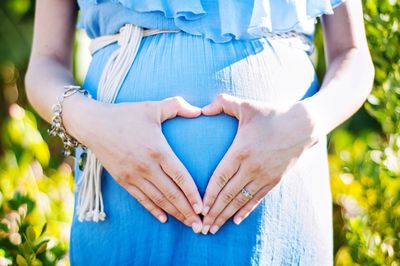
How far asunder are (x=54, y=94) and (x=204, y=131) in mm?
364

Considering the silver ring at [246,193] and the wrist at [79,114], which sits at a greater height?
the wrist at [79,114]

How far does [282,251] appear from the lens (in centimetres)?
157

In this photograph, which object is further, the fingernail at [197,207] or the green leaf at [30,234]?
the green leaf at [30,234]

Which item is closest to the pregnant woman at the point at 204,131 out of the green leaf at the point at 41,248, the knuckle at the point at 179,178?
the knuckle at the point at 179,178

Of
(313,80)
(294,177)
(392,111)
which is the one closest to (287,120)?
(294,177)

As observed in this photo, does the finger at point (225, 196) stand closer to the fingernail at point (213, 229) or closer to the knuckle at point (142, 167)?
the fingernail at point (213, 229)

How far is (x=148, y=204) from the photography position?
5.02 feet

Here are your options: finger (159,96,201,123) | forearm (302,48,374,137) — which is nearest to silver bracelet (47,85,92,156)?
finger (159,96,201,123)

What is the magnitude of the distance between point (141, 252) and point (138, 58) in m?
0.42

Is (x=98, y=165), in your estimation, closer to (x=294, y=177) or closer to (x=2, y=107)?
(x=294, y=177)

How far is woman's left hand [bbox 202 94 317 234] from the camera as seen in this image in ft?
4.85

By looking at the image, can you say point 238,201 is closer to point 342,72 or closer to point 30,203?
point 342,72

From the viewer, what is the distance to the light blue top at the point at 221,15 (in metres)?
1.57

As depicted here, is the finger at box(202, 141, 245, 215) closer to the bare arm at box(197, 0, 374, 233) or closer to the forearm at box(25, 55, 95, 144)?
the bare arm at box(197, 0, 374, 233)
